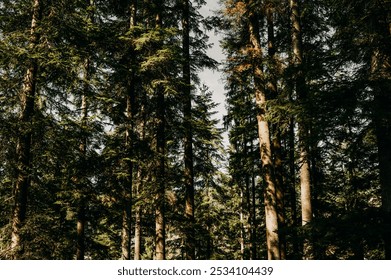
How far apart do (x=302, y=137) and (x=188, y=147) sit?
5815mm

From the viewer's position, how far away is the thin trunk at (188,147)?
11465mm

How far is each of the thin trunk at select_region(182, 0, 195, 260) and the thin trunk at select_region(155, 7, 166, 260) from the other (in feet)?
3.14

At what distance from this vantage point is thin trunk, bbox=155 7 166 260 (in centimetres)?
1128

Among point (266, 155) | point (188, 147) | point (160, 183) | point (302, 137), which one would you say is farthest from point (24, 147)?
point (302, 137)

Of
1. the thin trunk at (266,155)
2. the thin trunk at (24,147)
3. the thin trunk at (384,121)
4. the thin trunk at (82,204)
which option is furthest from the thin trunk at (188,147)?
the thin trunk at (384,121)

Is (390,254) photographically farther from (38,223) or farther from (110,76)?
(110,76)

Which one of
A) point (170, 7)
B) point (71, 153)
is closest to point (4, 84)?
point (71, 153)

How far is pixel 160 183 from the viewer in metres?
11.4

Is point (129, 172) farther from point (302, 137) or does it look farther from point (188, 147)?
point (302, 137)

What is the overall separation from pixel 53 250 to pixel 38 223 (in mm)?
913

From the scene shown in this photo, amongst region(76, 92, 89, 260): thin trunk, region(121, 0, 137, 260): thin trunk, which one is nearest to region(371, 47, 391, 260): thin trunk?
region(121, 0, 137, 260): thin trunk

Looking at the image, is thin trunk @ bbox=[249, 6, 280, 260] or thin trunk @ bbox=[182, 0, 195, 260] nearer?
thin trunk @ bbox=[249, 6, 280, 260]

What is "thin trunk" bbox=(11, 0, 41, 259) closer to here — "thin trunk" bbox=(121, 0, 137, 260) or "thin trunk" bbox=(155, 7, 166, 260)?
"thin trunk" bbox=(121, 0, 137, 260)

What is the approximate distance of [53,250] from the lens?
8328mm
